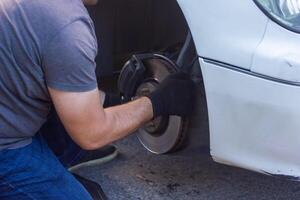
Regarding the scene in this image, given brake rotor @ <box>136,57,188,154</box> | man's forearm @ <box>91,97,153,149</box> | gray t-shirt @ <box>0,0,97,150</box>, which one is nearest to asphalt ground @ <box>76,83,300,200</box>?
brake rotor @ <box>136,57,188,154</box>

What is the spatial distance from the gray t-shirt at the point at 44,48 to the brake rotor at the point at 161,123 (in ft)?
1.92

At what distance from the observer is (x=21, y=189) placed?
1821mm

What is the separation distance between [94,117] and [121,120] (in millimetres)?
178

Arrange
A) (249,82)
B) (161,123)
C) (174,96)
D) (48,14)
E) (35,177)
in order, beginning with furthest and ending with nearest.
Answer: (161,123), (174,96), (35,177), (249,82), (48,14)

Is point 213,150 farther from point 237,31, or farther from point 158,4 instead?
point 158,4

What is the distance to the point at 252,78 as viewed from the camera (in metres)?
1.70

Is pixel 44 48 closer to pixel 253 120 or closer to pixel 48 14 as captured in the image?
pixel 48 14

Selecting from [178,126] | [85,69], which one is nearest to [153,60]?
[178,126]

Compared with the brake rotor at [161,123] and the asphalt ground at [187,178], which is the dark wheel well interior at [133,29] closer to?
the brake rotor at [161,123]

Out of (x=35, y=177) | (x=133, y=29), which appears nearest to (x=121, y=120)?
(x=35, y=177)

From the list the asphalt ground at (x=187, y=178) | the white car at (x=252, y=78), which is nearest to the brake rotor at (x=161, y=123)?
the asphalt ground at (x=187, y=178)

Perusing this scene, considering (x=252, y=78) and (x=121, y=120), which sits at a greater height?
(x=252, y=78)

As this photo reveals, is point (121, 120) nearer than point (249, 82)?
No

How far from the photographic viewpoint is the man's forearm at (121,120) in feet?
6.03
